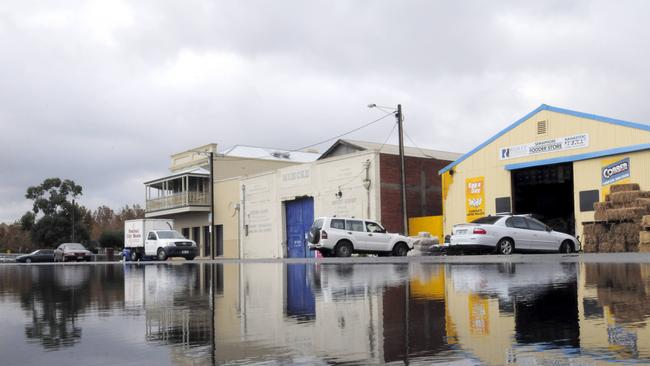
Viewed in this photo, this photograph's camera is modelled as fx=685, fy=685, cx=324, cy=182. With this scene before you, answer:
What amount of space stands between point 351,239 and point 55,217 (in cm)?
6458

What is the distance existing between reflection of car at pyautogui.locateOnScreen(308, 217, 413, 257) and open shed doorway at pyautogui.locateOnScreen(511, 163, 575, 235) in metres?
7.95

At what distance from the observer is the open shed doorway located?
33781 millimetres

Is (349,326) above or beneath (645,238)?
beneath

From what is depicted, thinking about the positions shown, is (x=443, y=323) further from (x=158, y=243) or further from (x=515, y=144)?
(x=158, y=243)

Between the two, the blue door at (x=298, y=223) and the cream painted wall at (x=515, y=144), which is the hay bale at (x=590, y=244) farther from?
the blue door at (x=298, y=223)

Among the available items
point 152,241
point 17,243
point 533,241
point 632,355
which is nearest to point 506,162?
point 533,241

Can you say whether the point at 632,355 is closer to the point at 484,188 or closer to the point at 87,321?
the point at 87,321

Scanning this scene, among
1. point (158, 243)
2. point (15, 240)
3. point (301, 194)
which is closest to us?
point (158, 243)

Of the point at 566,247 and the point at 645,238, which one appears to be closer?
the point at 645,238

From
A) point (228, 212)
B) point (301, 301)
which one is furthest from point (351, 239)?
point (228, 212)

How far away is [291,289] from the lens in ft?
36.8

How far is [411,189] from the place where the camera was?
137ft

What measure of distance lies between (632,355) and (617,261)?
13733mm

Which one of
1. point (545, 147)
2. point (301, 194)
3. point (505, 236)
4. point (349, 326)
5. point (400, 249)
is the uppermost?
point (545, 147)
